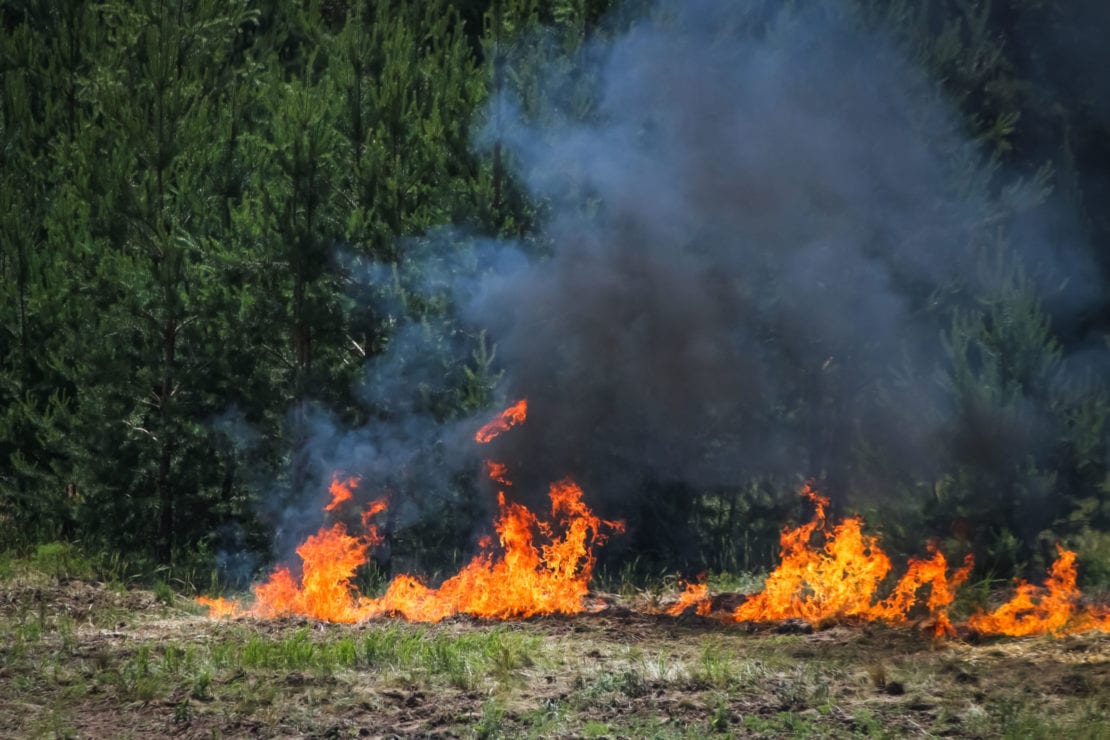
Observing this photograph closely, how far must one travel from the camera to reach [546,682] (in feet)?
24.8

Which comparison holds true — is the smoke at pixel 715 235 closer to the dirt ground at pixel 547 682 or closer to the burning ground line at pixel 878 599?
the burning ground line at pixel 878 599

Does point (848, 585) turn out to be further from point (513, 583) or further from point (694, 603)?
point (513, 583)

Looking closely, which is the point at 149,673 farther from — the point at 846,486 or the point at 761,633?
the point at 846,486

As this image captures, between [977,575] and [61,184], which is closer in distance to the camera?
[977,575]

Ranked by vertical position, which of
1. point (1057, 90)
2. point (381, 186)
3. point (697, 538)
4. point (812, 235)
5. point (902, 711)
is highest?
point (1057, 90)

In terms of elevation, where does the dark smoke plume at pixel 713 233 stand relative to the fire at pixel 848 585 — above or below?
above

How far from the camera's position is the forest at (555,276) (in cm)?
1200

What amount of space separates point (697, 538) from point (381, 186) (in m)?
4.59

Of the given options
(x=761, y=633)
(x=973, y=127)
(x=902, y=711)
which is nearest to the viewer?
(x=902, y=711)

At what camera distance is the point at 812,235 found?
481 inches

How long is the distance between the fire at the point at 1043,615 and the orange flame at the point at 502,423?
14.5 ft

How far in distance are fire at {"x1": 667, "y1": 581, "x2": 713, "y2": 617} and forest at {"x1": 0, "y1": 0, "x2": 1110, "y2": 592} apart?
1.93m

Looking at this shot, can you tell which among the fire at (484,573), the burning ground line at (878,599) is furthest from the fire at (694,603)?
the fire at (484,573)

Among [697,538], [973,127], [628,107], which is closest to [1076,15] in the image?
[973,127]
